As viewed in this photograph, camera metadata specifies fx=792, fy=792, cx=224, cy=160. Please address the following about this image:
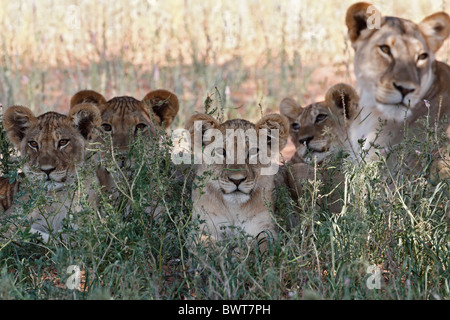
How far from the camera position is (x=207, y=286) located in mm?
4387

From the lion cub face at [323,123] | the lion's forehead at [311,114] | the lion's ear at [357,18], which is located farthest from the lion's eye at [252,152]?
the lion's ear at [357,18]

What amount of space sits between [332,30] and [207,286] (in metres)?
9.49

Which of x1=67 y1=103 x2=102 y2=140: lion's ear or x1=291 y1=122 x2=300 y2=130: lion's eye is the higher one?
x1=291 y1=122 x2=300 y2=130: lion's eye

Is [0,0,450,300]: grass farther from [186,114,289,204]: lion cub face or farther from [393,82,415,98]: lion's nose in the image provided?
[393,82,415,98]: lion's nose

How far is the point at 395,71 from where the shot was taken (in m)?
6.39

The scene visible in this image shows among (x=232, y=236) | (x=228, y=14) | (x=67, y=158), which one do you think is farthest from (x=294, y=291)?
(x=228, y=14)

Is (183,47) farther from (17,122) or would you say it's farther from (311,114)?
(17,122)

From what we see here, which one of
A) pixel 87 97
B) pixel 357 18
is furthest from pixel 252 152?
pixel 357 18

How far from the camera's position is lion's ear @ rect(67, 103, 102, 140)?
5492mm

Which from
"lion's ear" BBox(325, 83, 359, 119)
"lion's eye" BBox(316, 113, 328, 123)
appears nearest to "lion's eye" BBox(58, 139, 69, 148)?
"lion's eye" BBox(316, 113, 328, 123)

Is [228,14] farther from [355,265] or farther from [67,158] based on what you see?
[355,265]

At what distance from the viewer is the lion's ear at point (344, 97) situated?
6.54 m

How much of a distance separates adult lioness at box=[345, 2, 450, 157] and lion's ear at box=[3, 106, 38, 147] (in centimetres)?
262
